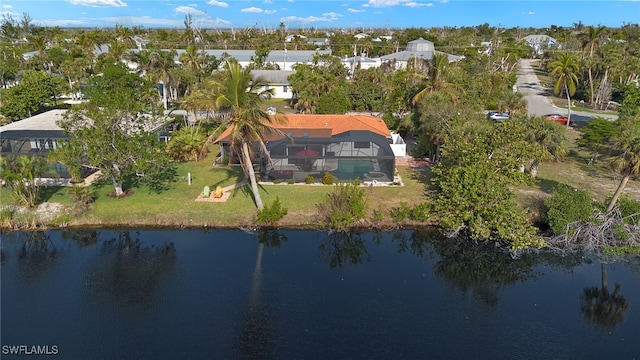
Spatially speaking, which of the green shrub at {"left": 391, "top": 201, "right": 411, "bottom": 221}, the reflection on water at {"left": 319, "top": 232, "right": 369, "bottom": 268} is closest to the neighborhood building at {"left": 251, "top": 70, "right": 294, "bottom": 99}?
the green shrub at {"left": 391, "top": 201, "right": 411, "bottom": 221}

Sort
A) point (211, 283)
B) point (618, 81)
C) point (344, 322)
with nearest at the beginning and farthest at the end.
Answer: point (344, 322) → point (211, 283) → point (618, 81)

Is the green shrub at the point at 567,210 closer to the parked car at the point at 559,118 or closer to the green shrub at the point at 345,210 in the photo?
the green shrub at the point at 345,210

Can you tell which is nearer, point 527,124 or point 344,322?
point 344,322

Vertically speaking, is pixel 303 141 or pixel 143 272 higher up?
pixel 303 141

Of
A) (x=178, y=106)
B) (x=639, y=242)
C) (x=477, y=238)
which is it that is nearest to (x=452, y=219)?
(x=477, y=238)

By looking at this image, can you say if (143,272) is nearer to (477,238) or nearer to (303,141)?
(303,141)
